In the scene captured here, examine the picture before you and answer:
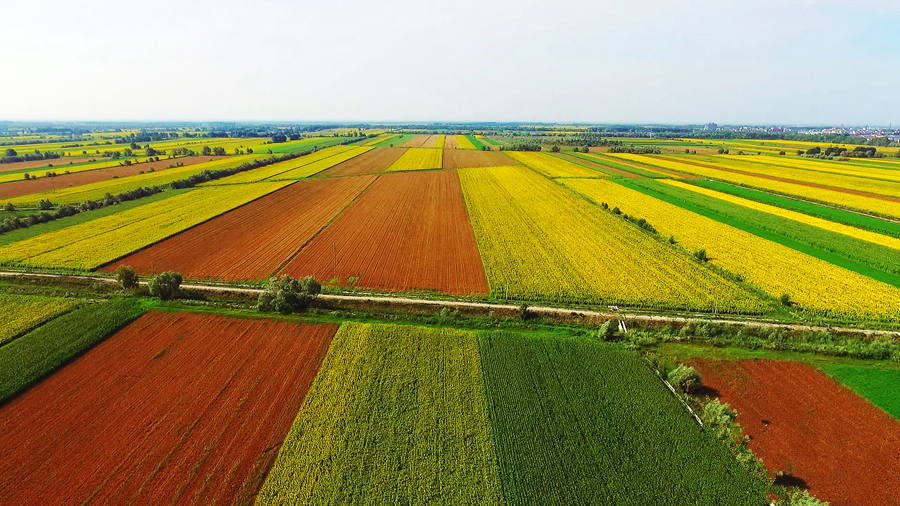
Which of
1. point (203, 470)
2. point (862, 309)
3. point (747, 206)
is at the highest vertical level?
point (747, 206)

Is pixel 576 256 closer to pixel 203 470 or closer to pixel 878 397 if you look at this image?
pixel 878 397

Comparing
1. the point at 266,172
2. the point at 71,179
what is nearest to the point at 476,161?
the point at 266,172

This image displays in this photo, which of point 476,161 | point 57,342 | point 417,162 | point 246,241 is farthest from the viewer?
point 476,161

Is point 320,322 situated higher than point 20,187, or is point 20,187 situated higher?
point 20,187

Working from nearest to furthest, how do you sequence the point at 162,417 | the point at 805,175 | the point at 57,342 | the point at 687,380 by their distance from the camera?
1. the point at 162,417
2. the point at 687,380
3. the point at 57,342
4. the point at 805,175

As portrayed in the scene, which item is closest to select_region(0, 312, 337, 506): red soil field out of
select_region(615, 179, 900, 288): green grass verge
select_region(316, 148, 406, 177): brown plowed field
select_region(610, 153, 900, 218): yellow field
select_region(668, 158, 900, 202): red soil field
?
select_region(615, 179, 900, 288): green grass verge

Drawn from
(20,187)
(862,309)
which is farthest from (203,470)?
(20,187)

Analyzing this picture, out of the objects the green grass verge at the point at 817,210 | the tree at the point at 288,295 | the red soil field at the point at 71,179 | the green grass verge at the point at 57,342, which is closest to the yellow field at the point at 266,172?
the red soil field at the point at 71,179

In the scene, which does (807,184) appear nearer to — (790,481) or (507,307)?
(507,307)
